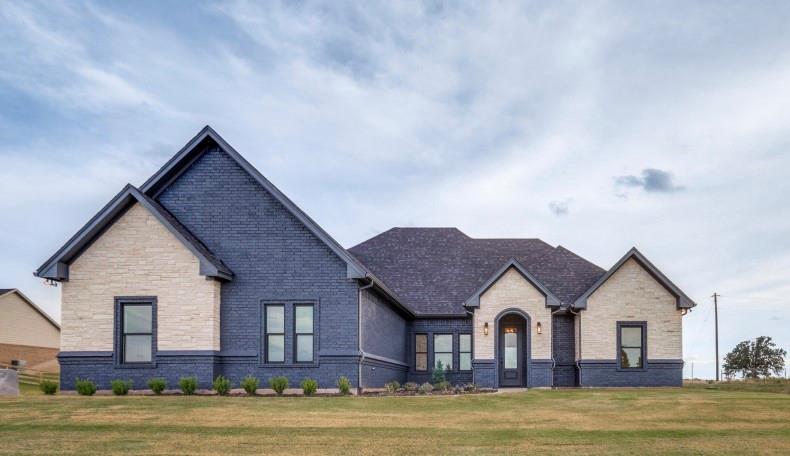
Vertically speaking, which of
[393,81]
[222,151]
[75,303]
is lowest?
[75,303]

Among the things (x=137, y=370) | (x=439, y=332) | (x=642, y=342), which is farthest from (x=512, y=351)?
(x=137, y=370)

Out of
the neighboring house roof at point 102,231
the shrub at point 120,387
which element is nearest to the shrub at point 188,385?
the shrub at point 120,387

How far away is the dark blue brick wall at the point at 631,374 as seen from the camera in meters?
32.6

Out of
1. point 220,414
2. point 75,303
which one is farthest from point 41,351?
point 220,414

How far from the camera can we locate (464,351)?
36.0 m

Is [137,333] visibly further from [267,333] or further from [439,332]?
[439,332]

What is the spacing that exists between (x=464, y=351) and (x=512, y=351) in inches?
101

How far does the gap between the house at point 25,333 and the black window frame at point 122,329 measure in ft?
103

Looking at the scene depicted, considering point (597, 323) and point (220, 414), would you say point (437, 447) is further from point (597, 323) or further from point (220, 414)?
point (597, 323)

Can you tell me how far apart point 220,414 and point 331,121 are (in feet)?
37.0

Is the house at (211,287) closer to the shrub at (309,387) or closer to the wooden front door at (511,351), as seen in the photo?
the shrub at (309,387)

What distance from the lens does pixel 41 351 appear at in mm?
57438

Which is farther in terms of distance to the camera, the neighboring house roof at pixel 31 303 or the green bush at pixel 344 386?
the neighboring house roof at pixel 31 303

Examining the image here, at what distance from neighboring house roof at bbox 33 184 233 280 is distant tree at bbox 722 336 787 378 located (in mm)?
37644
